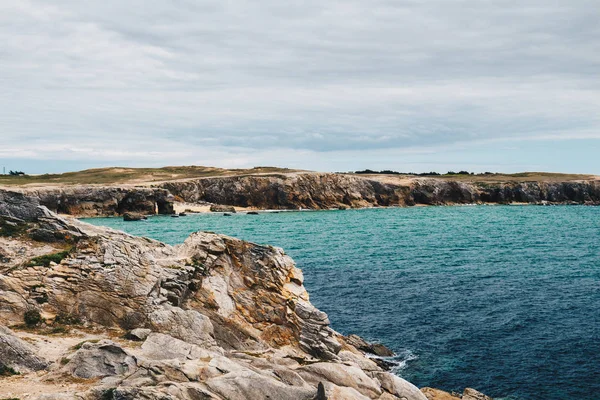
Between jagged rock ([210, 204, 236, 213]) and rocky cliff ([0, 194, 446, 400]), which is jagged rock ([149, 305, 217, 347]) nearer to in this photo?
rocky cliff ([0, 194, 446, 400])

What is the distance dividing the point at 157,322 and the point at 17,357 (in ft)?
22.8

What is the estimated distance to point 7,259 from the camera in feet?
96.7

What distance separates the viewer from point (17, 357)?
20.2 metres

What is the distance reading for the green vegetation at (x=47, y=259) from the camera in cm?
2858

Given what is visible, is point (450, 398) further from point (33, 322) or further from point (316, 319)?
point (33, 322)

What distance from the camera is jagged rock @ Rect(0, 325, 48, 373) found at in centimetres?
1989

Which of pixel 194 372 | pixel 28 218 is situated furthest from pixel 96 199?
pixel 194 372

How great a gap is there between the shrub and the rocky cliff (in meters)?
0.06

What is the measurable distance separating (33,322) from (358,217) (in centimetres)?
11563

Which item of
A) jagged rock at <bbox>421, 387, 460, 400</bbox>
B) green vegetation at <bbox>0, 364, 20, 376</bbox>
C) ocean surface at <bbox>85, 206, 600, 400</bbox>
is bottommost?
jagged rock at <bbox>421, 387, 460, 400</bbox>

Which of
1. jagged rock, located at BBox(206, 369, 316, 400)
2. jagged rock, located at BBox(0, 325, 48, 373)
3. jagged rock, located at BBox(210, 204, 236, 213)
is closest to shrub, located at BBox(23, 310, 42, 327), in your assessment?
jagged rock, located at BBox(0, 325, 48, 373)

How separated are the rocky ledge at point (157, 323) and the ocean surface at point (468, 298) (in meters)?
6.62

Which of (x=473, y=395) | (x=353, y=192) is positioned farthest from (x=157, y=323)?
(x=353, y=192)

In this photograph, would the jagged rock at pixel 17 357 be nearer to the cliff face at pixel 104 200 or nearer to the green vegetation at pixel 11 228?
the green vegetation at pixel 11 228
